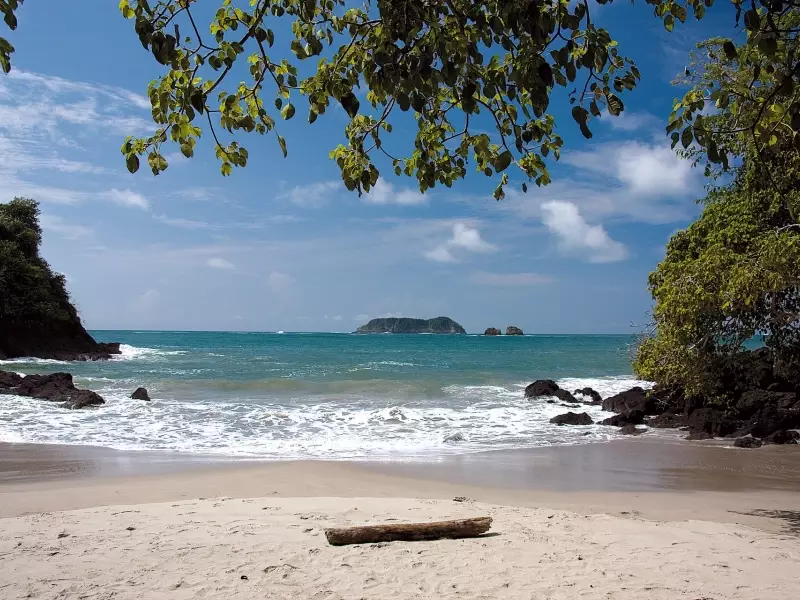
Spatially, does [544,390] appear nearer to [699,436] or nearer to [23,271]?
[699,436]

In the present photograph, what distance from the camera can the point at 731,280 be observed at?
11.5 meters

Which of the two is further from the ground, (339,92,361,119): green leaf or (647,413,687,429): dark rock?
(339,92,361,119): green leaf

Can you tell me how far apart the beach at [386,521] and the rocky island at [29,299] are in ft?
113

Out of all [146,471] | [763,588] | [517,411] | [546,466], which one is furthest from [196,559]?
[517,411]

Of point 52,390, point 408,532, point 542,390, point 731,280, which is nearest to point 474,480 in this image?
point 408,532

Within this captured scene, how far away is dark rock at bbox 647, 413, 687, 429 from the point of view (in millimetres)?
15172

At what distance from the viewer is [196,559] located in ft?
15.5

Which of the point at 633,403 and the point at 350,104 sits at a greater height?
the point at 350,104

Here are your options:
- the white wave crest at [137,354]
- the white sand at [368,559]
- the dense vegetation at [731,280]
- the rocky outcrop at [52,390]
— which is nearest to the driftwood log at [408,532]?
the white sand at [368,559]

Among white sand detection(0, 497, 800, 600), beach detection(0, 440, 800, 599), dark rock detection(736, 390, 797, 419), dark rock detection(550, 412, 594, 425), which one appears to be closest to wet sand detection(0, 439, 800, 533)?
beach detection(0, 440, 800, 599)

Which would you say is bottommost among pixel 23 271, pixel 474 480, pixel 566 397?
pixel 474 480

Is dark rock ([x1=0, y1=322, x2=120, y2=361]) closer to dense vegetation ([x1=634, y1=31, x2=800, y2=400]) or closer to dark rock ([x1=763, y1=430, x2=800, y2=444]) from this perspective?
dense vegetation ([x1=634, y1=31, x2=800, y2=400])

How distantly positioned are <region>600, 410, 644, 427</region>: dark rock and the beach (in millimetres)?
5366

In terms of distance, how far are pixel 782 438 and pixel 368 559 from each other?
1122 cm
